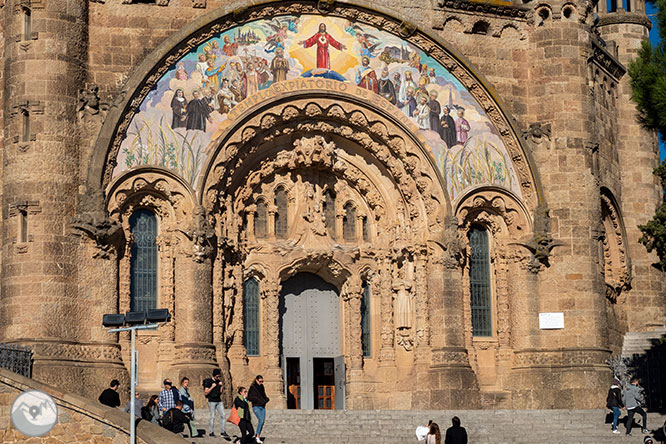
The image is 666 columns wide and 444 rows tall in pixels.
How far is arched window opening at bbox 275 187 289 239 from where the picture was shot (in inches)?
1481

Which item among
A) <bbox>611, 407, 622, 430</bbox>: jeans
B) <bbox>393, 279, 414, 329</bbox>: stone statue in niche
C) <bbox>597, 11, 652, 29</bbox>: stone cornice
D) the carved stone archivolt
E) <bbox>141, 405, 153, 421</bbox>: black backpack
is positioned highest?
<bbox>597, 11, 652, 29</bbox>: stone cornice

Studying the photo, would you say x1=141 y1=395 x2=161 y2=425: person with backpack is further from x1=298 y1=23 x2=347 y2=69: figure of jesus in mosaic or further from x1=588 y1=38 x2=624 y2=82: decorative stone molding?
x1=588 y1=38 x2=624 y2=82: decorative stone molding

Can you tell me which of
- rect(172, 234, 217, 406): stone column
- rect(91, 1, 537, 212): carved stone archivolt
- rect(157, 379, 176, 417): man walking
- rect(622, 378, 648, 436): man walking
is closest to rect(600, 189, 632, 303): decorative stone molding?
rect(91, 1, 537, 212): carved stone archivolt

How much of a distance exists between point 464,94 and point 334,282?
20.1 feet

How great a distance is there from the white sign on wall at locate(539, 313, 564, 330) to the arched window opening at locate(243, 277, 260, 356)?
758 centimetres

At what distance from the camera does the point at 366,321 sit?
38.3 m

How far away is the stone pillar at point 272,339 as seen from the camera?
36312mm

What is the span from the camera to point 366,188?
126 ft

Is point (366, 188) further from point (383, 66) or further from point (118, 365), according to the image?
point (118, 365)

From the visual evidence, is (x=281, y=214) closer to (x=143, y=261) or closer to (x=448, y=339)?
(x=143, y=261)

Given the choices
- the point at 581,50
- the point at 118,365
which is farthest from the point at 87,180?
the point at 581,50

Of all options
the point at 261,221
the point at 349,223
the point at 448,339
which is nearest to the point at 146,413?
the point at 261,221

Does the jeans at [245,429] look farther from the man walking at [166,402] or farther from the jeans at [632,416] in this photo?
the jeans at [632,416]

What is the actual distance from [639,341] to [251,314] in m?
11.7
